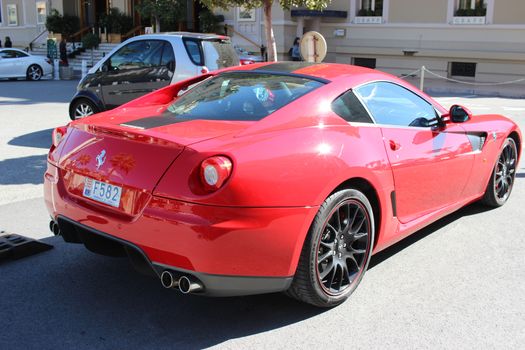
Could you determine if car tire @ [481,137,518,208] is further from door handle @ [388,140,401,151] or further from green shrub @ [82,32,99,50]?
green shrub @ [82,32,99,50]

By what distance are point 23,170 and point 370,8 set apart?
20.2 m

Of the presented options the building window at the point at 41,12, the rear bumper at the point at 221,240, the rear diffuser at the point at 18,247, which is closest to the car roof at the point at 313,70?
the rear bumper at the point at 221,240

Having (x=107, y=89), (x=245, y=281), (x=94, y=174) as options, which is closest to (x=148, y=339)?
Answer: (x=245, y=281)

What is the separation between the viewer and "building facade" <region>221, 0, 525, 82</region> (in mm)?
21391

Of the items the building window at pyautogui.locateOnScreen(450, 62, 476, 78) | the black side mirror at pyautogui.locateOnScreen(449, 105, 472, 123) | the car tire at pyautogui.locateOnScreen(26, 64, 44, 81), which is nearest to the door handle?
the black side mirror at pyautogui.locateOnScreen(449, 105, 472, 123)

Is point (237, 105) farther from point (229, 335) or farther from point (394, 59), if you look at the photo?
point (394, 59)

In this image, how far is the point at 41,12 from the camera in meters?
34.2

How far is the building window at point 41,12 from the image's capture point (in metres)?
34.1

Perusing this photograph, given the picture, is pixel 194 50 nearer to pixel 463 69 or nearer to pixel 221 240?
pixel 221 240

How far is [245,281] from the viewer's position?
307cm

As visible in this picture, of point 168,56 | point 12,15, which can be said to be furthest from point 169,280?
point 12,15

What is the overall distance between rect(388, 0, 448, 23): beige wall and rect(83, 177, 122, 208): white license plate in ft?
71.3

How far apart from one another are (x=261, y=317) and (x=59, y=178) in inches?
61.1

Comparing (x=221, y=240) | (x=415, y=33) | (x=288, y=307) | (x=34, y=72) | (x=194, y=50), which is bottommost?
(x=288, y=307)
